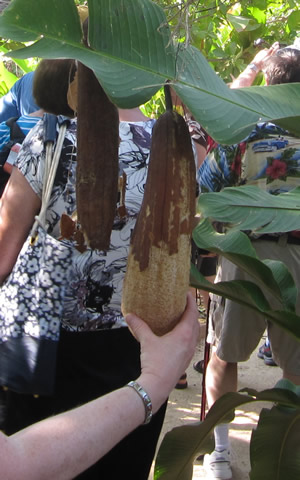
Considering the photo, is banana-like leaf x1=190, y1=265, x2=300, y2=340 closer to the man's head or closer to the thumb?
the thumb

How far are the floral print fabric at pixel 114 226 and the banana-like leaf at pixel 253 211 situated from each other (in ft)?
1.39

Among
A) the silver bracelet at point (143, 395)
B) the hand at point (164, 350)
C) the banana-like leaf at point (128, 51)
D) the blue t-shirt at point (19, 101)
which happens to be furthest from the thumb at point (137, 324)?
the blue t-shirt at point (19, 101)

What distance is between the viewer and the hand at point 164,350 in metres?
1.10

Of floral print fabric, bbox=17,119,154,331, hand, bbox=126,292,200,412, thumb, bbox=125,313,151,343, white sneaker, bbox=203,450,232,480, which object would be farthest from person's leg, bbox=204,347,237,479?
thumb, bbox=125,313,151,343

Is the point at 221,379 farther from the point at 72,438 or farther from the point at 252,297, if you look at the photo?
the point at 72,438

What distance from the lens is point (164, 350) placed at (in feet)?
3.78

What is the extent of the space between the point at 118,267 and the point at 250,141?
43.7 inches

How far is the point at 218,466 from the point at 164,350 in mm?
2080

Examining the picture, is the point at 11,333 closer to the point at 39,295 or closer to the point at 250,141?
the point at 39,295

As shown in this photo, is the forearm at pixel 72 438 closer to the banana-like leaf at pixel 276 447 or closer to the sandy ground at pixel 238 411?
the banana-like leaf at pixel 276 447

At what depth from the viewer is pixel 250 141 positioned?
8.71 ft

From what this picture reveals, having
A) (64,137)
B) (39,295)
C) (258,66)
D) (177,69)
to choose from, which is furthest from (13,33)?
(258,66)

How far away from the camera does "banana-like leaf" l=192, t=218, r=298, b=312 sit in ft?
4.63

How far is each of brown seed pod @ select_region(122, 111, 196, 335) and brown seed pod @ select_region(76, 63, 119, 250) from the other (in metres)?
0.07
